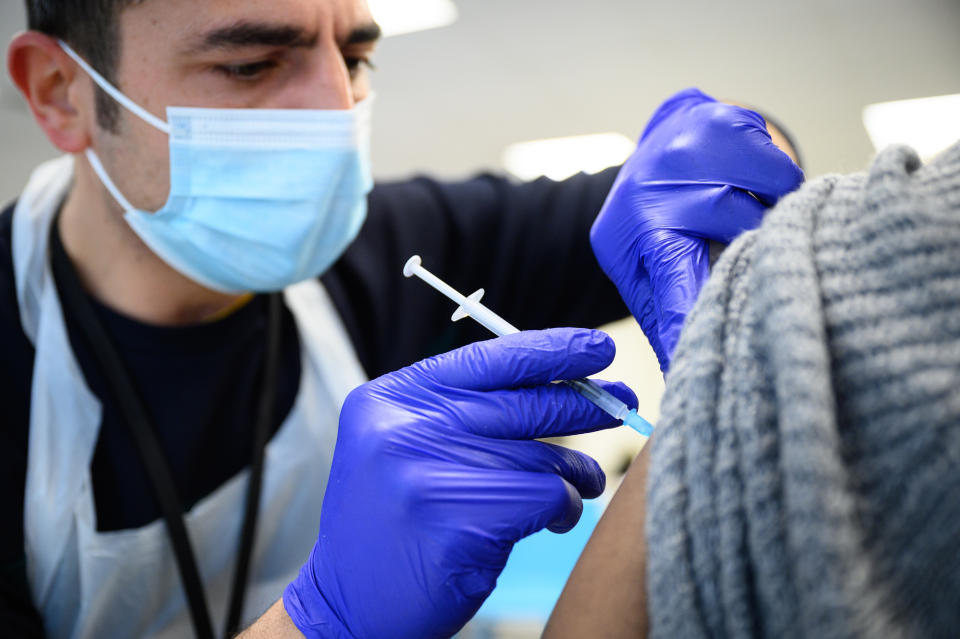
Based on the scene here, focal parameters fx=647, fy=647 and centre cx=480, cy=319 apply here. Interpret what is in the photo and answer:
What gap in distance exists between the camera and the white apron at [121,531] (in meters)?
1.05

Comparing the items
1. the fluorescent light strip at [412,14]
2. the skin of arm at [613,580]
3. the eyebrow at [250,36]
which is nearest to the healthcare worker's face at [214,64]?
the eyebrow at [250,36]

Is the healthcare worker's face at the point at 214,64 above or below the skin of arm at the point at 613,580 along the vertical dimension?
above

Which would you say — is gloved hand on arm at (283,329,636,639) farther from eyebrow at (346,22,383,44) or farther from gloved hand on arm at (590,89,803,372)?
eyebrow at (346,22,383,44)

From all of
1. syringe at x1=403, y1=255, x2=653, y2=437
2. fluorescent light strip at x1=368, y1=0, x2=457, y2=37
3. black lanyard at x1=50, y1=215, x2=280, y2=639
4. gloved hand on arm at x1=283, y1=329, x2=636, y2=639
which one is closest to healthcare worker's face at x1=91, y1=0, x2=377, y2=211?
black lanyard at x1=50, y1=215, x2=280, y2=639

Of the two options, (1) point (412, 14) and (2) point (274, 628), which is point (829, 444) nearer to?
(2) point (274, 628)

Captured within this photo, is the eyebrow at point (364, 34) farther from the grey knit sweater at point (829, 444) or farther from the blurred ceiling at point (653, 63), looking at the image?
the blurred ceiling at point (653, 63)

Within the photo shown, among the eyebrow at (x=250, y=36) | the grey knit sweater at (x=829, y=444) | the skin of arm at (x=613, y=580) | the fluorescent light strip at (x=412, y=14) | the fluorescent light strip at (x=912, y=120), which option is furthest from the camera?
the fluorescent light strip at (x=412, y=14)

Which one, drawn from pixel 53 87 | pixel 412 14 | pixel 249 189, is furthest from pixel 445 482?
pixel 412 14

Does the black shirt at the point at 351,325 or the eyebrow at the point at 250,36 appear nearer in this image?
the eyebrow at the point at 250,36

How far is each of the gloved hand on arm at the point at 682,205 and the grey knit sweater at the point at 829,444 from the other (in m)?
0.22

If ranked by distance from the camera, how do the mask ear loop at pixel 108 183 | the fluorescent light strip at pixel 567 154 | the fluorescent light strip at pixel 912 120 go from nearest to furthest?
the mask ear loop at pixel 108 183
the fluorescent light strip at pixel 912 120
the fluorescent light strip at pixel 567 154

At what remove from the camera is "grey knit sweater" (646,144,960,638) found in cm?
36

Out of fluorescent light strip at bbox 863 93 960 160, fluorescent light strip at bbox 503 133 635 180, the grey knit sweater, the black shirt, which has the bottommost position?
fluorescent light strip at bbox 503 133 635 180

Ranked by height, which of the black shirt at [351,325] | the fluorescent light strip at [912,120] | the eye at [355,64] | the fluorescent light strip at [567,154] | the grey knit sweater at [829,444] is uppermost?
the eye at [355,64]
